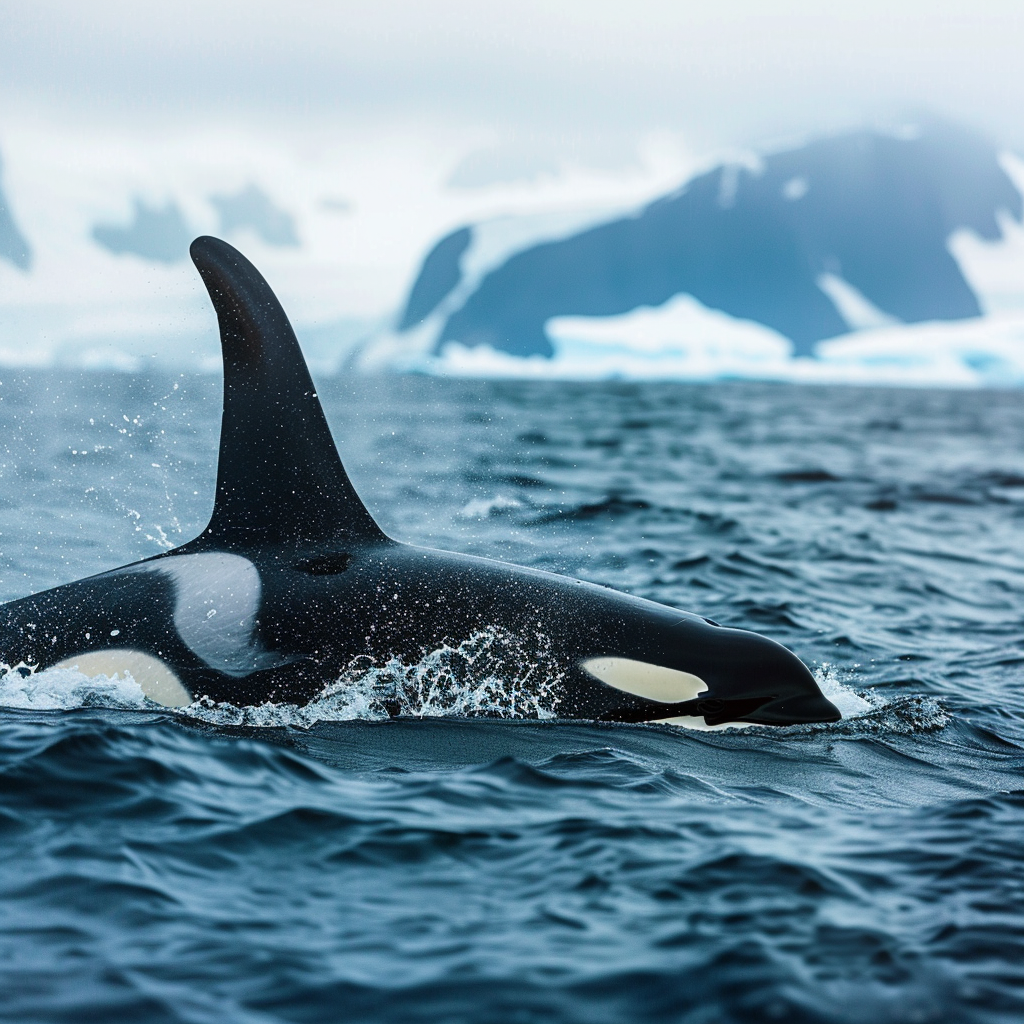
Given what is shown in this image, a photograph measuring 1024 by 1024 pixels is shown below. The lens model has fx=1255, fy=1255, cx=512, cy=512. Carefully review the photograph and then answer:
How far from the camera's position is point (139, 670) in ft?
21.7

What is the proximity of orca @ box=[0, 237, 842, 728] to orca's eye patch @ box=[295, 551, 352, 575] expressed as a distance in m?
0.01

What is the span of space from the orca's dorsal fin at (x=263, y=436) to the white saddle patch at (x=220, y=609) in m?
0.22

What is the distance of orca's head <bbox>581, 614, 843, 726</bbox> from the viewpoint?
22.6 feet

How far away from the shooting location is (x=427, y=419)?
41.1m

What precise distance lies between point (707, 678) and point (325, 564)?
2.22 meters

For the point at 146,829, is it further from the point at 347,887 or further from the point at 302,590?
the point at 302,590

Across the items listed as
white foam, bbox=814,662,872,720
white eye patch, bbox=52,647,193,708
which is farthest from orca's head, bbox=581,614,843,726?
white eye patch, bbox=52,647,193,708

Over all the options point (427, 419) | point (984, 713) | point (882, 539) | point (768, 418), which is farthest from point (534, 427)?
point (984, 713)

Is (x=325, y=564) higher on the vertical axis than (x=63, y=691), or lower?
higher

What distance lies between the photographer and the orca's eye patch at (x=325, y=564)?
22.7 ft

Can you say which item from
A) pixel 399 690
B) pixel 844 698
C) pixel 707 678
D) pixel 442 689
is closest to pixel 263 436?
pixel 399 690

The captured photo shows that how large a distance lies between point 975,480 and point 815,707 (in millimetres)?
19014

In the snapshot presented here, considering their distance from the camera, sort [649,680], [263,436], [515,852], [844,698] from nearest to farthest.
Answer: [515,852], [649,680], [263,436], [844,698]

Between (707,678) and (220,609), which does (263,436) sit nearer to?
(220,609)
